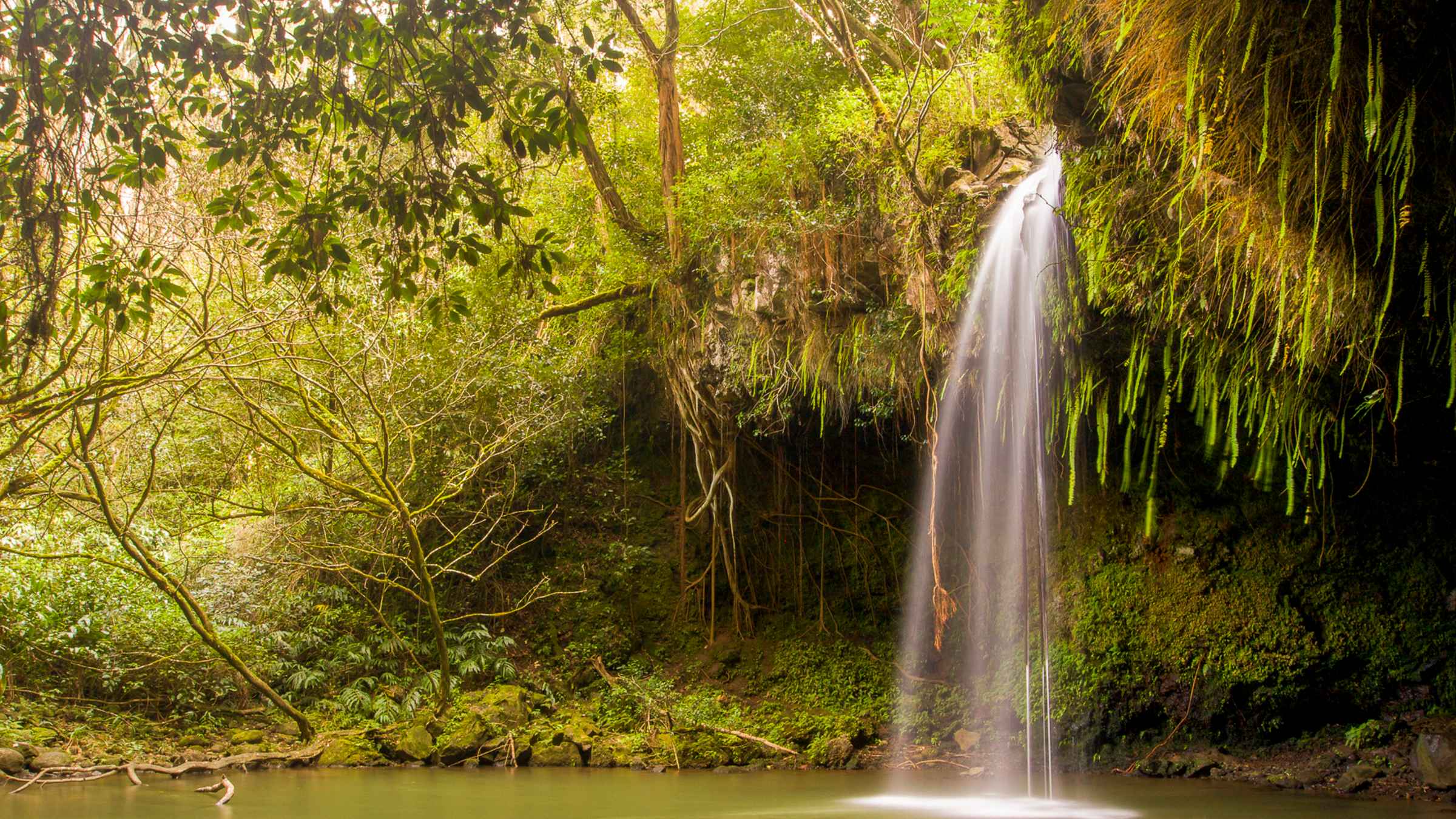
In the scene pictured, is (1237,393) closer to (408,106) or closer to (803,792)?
(803,792)

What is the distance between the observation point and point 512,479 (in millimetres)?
10812

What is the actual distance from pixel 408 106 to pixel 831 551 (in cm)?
789

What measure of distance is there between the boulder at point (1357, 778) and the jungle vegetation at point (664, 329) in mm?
913

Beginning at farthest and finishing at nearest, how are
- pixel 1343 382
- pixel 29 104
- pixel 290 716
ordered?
pixel 290 716, pixel 1343 382, pixel 29 104

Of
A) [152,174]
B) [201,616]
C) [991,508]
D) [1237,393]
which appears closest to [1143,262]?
[1237,393]

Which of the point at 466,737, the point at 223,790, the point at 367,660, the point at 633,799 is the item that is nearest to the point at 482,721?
the point at 466,737

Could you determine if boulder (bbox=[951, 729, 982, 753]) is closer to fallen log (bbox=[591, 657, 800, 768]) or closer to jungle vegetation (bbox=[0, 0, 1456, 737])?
jungle vegetation (bbox=[0, 0, 1456, 737])

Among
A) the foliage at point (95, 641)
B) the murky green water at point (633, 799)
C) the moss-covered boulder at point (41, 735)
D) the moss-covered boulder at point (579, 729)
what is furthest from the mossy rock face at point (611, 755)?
the moss-covered boulder at point (41, 735)

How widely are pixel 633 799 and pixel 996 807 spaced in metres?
2.31

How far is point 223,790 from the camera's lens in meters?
6.71

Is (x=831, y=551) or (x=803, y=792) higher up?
(x=831, y=551)

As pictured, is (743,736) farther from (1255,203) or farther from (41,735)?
(1255,203)

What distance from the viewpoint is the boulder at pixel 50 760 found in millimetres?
7146

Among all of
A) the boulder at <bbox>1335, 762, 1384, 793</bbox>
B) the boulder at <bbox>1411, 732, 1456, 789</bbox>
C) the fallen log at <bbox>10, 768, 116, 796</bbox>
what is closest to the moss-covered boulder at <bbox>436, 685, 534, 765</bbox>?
the fallen log at <bbox>10, 768, 116, 796</bbox>
